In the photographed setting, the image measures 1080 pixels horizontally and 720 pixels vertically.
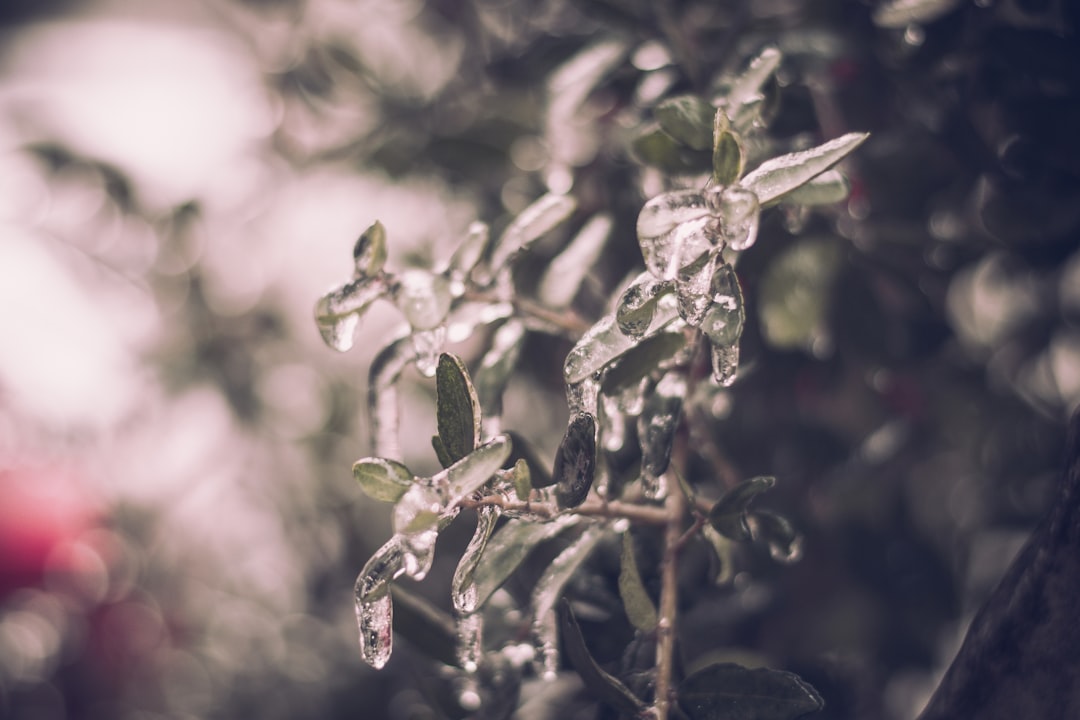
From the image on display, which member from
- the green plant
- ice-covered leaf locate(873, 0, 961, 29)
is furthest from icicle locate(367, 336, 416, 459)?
ice-covered leaf locate(873, 0, 961, 29)

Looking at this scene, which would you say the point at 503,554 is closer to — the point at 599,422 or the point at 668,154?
the point at 599,422

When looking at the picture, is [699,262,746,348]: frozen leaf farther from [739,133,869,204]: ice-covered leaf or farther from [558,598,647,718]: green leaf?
[558,598,647,718]: green leaf

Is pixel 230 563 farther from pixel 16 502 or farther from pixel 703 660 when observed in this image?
pixel 703 660

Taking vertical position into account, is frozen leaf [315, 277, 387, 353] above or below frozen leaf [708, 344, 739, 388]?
above

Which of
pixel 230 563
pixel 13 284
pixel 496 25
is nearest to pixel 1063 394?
pixel 496 25

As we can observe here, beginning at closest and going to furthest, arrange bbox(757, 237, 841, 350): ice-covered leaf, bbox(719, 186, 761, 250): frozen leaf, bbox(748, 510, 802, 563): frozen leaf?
bbox(719, 186, 761, 250): frozen leaf
bbox(748, 510, 802, 563): frozen leaf
bbox(757, 237, 841, 350): ice-covered leaf

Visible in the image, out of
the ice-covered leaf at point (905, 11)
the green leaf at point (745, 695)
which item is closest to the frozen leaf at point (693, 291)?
the green leaf at point (745, 695)
